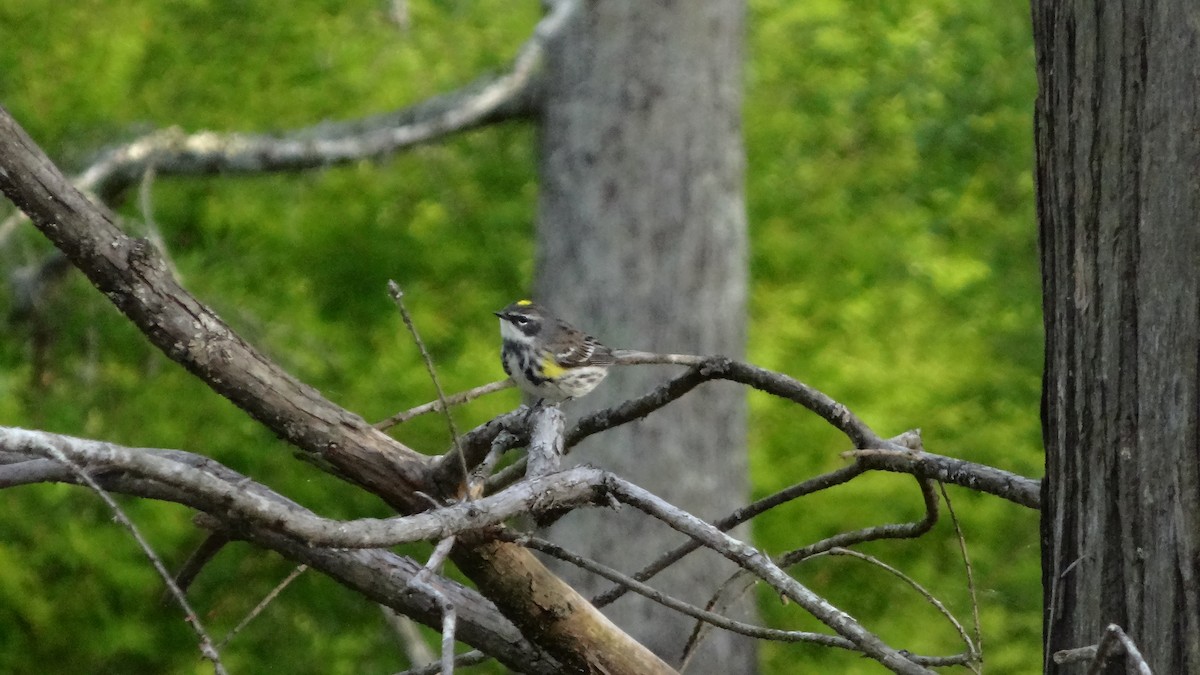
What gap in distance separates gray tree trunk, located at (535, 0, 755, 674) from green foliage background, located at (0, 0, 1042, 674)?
98cm

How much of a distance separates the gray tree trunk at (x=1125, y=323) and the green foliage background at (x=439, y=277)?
584 cm

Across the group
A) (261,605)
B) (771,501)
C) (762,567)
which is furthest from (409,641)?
(762,567)

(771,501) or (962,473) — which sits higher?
(962,473)

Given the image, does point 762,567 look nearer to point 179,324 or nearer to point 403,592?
point 403,592

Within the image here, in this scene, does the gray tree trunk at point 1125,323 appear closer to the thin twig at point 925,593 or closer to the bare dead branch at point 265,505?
the thin twig at point 925,593

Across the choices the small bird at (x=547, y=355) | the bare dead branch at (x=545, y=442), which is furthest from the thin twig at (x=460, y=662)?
the small bird at (x=547, y=355)

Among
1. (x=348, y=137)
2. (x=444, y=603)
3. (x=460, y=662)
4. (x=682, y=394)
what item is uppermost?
(x=348, y=137)

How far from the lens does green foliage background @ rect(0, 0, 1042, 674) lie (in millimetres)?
8383

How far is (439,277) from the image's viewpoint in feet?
32.4

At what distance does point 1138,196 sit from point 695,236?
251 inches

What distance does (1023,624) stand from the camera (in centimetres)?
871

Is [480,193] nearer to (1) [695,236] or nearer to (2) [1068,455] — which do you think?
(1) [695,236]

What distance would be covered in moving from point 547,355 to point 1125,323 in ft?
11.6

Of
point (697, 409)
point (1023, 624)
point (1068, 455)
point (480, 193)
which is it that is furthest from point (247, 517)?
point (480, 193)
